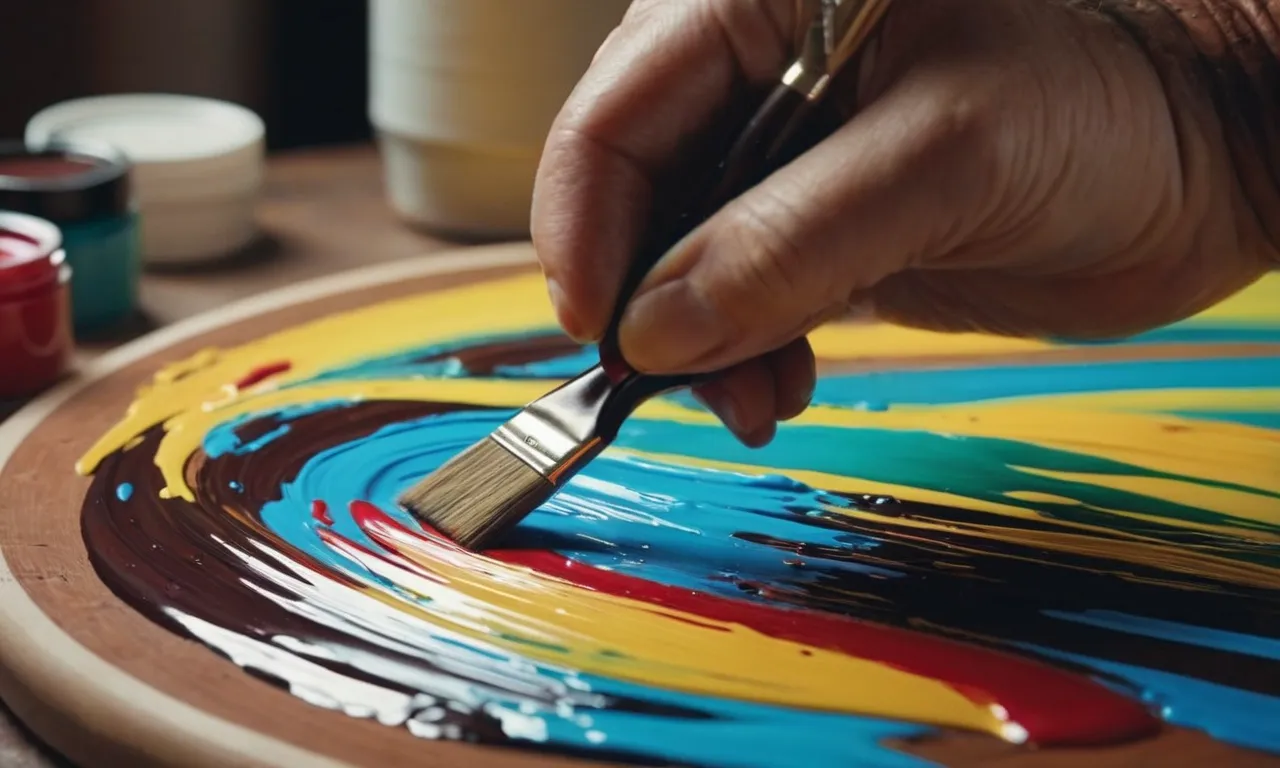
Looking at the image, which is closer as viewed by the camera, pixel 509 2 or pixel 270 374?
pixel 270 374

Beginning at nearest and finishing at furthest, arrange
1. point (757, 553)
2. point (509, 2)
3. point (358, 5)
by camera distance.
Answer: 1. point (757, 553)
2. point (509, 2)
3. point (358, 5)

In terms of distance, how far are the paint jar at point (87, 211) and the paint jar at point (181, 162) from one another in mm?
58

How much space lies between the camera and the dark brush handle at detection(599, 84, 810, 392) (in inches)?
35.3

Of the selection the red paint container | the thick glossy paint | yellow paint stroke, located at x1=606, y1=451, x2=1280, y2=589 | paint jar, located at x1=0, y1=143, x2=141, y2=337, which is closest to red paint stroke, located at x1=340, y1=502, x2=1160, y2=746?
the thick glossy paint

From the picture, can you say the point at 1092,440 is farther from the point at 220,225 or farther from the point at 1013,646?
the point at 220,225

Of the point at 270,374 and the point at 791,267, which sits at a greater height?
the point at 791,267

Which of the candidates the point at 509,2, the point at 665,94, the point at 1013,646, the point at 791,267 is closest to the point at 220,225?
the point at 509,2

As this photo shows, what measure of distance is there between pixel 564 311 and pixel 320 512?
0.69 feet

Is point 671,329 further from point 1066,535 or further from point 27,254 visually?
point 27,254

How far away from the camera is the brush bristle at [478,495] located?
3.13 ft

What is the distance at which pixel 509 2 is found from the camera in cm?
142

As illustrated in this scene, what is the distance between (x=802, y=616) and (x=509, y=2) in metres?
0.76

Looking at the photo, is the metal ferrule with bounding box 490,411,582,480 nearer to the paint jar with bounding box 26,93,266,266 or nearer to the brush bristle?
the brush bristle

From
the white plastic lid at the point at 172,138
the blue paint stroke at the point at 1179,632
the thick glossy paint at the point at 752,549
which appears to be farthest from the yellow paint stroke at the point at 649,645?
the white plastic lid at the point at 172,138
